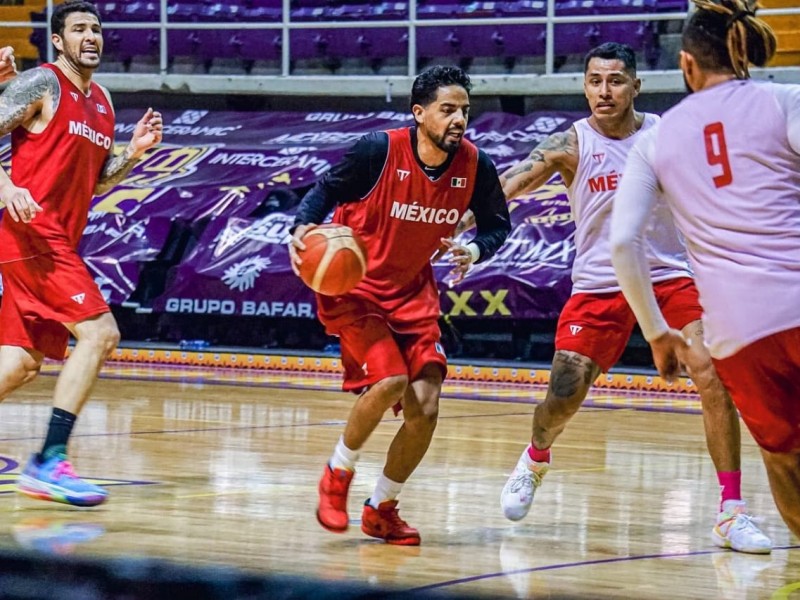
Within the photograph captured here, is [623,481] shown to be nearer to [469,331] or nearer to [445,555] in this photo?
[445,555]

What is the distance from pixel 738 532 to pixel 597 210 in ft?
5.16

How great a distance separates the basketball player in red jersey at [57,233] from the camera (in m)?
6.20

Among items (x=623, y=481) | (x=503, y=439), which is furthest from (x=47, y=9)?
(x=623, y=481)

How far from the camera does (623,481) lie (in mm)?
7355

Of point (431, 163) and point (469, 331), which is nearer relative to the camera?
point (431, 163)

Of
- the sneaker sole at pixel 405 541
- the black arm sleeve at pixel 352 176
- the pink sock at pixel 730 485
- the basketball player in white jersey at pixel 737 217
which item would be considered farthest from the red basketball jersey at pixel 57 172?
the basketball player in white jersey at pixel 737 217

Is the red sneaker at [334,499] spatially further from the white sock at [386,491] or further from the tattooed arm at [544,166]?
the tattooed arm at [544,166]

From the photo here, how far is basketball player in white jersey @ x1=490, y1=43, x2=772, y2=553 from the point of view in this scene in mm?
6168

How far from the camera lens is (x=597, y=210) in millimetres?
6371

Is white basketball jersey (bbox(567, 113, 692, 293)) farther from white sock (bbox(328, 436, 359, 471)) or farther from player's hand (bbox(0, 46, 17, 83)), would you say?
player's hand (bbox(0, 46, 17, 83))

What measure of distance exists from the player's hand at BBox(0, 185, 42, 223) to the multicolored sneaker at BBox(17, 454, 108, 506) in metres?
1.00

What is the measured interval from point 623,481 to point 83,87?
3220 mm

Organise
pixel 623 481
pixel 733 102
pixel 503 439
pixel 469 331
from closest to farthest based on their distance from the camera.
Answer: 1. pixel 733 102
2. pixel 623 481
3. pixel 503 439
4. pixel 469 331

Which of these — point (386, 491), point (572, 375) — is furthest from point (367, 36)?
point (386, 491)
